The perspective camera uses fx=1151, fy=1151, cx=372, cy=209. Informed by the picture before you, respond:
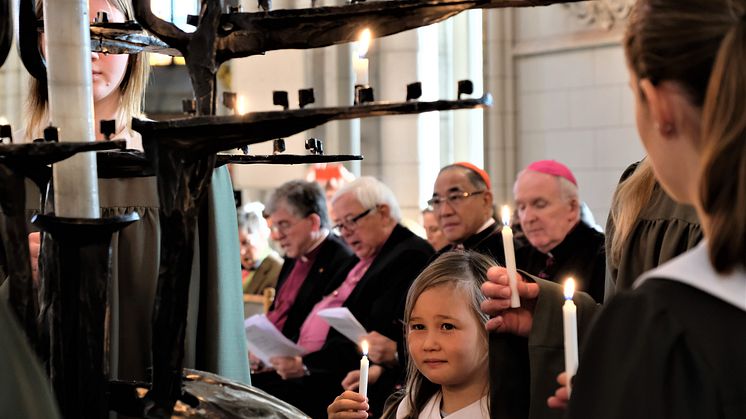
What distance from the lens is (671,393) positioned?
1.33 meters

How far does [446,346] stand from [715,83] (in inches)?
66.6

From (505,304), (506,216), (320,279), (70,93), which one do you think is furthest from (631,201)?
(320,279)

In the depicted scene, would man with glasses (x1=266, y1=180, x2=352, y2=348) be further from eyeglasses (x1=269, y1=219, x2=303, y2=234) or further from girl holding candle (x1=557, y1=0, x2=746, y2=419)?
girl holding candle (x1=557, y1=0, x2=746, y2=419)

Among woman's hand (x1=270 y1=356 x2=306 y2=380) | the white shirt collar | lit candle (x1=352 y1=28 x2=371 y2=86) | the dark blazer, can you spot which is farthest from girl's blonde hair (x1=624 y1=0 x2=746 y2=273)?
the dark blazer

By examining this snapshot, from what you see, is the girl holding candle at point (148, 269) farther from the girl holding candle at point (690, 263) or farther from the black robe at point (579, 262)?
the black robe at point (579, 262)

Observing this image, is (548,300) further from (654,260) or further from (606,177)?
(606,177)

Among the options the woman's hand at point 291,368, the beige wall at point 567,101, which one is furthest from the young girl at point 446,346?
the beige wall at point 567,101

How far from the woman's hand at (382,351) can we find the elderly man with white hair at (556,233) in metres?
0.71

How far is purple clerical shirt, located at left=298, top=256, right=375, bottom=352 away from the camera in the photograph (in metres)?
5.34

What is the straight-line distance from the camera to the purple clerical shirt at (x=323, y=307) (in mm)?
5340

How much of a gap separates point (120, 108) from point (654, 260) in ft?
4.35

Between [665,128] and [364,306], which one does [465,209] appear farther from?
[665,128]

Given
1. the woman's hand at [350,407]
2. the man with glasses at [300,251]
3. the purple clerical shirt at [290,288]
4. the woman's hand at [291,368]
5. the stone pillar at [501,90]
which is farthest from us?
the stone pillar at [501,90]

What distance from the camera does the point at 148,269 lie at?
2.49 meters
